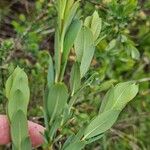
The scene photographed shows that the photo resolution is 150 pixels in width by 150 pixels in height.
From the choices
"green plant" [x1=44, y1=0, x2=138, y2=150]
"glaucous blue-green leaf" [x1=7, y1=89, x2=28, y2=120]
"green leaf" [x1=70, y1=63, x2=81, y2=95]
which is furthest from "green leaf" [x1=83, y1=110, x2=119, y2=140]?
"glaucous blue-green leaf" [x1=7, y1=89, x2=28, y2=120]

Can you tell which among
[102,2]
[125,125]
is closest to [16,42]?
[102,2]

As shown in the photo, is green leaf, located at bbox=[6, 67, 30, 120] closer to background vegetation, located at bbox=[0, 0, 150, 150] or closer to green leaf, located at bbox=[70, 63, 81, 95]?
green leaf, located at bbox=[70, 63, 81, 95]

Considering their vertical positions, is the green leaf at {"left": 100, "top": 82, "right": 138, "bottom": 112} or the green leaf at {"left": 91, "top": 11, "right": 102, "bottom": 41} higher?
the green leaf at {"left": 91, "top": 11, "right": 102, "bottom": 41}

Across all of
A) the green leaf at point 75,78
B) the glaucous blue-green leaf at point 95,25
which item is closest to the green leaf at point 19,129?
the green leaf at point 75,78

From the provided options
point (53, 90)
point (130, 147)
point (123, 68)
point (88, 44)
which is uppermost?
point (88, 44)

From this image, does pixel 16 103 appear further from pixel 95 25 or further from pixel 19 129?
pixel 95 25

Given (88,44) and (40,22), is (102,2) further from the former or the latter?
(88,44)
